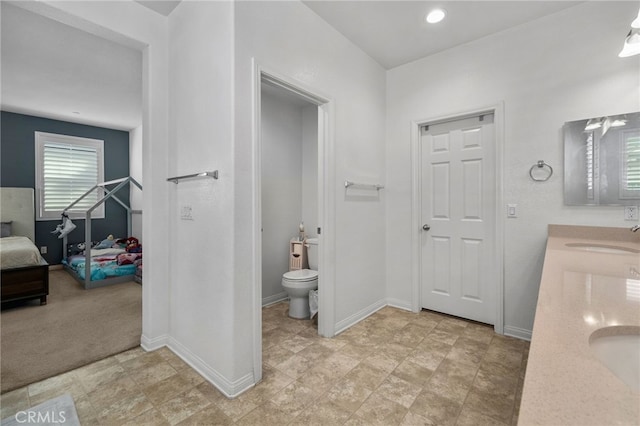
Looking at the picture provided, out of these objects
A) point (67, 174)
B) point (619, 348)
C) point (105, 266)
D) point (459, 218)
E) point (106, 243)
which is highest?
point (67, 174)

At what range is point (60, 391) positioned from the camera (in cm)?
177

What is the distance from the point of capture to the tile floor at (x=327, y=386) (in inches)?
61.1

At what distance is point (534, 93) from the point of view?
236cm

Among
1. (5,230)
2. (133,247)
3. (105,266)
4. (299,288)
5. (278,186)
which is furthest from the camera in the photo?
(133,247)

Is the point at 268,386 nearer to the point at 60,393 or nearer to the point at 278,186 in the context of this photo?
the point at 60,393

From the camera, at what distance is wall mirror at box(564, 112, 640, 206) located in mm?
1991

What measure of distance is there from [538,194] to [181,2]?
309 centimetres

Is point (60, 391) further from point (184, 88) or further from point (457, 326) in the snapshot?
point (457, 326)

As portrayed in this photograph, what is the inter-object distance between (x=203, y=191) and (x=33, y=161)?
5005mm

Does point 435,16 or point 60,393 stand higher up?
point 435,16

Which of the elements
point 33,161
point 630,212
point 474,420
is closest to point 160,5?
point 474,420

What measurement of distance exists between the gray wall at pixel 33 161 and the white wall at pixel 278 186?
13.4ft

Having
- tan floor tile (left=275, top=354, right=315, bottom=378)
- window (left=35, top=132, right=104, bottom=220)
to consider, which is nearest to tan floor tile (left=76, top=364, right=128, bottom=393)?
tan floor tile (left=275, top=354, right=315, bottom=378)

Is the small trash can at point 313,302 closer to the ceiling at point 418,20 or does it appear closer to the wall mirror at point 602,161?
the wall mirror at point 602,161
